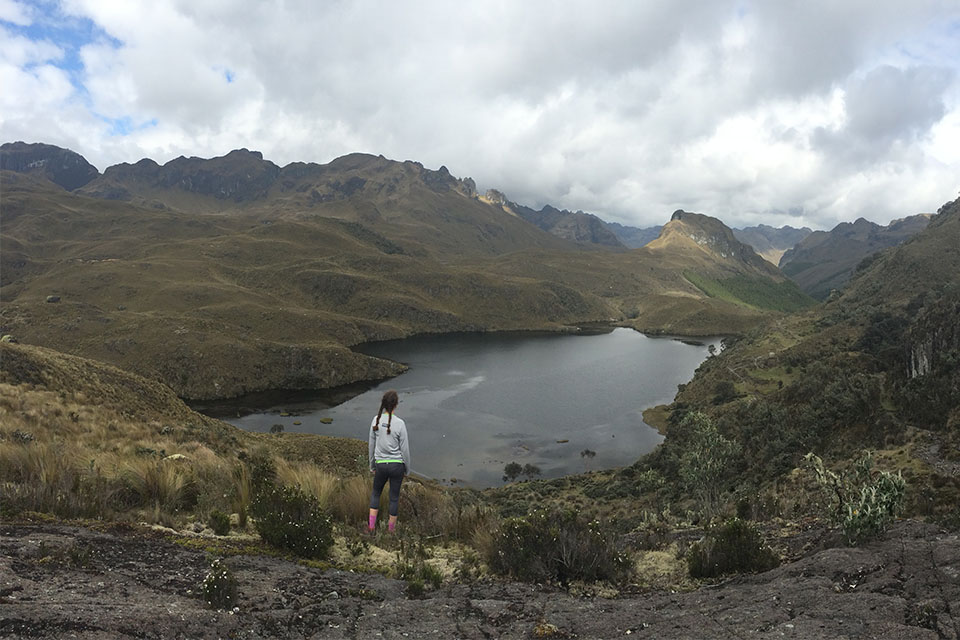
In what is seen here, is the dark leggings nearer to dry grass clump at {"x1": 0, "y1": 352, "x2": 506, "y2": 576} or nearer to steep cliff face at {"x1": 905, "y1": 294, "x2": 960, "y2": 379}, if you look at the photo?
dry grass clump at {"x1": 0, "y1": 352, "x2": 506, "y2": 576}

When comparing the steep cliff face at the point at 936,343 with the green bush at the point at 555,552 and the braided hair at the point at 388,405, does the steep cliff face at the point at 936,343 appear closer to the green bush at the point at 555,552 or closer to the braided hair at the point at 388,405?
the green bush at the point at 555,552

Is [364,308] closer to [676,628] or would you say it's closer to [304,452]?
[304,452]

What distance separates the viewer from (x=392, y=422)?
9922 millimetres

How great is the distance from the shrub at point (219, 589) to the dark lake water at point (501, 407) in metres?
46.4

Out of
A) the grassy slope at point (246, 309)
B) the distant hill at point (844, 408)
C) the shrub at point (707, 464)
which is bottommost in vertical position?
the shrub at point (707, 464)

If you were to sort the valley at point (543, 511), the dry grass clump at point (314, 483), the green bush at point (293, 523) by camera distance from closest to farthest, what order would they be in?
the valley at point (543, 511) < the green bush at point (293, 523) < the dry grass clump at point (314, 483)

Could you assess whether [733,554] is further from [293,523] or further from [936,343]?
[936,343]

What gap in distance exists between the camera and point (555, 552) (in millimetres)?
7758

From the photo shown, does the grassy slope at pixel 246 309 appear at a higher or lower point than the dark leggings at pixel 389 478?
higher

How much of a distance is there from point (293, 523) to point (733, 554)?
273 inches

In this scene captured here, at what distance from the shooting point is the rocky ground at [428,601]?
4.94 meters

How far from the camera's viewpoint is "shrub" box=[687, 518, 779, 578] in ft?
25.2

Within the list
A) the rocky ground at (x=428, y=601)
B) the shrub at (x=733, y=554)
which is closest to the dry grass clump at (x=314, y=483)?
the rocky ground at (x=428, y=601)

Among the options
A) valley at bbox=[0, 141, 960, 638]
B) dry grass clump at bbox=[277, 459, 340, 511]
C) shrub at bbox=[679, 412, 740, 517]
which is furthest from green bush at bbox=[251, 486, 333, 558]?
shrub at bbox=[679, 412, 740, 517]
